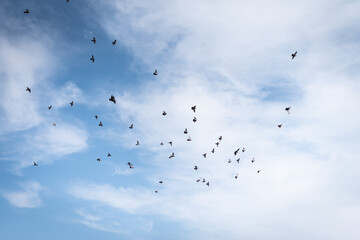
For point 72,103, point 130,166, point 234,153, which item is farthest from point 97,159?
point 234,153

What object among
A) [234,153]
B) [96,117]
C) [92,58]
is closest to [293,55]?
[234,153]

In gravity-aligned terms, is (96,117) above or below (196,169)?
above

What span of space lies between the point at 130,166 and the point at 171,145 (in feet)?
19.6

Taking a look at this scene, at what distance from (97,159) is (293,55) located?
27.4 metres

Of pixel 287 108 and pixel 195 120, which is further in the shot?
pixel 195 120

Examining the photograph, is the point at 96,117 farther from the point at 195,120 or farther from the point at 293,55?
the point at 293,55

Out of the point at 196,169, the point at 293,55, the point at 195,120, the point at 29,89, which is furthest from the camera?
the point at 196,169

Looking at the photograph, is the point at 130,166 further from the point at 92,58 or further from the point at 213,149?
the point at 92,58

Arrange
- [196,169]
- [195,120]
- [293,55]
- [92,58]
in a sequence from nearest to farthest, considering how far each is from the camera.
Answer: [293,55], [92,58], [195,120], [196,169]

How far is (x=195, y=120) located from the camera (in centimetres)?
3778

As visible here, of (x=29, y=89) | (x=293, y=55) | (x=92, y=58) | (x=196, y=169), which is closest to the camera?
(x=293, y=55)

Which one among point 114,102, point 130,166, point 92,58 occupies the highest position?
point 92,58

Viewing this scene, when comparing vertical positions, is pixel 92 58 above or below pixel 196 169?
above

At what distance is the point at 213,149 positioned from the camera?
36.8 metres
